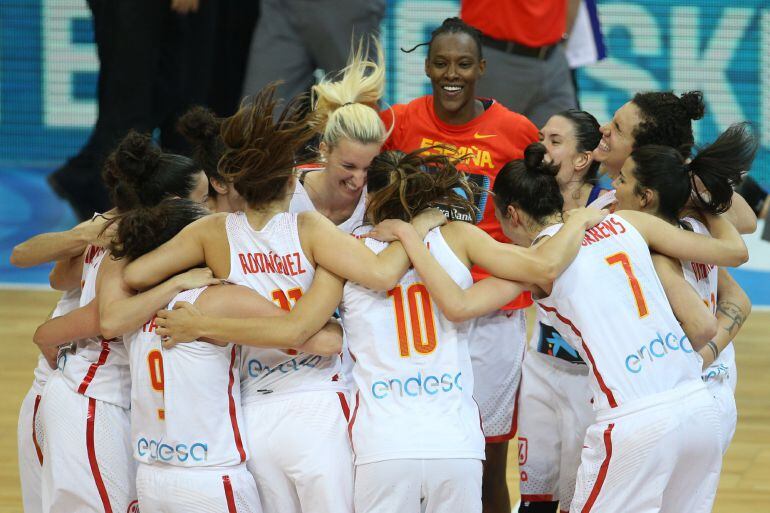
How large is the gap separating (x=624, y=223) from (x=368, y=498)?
1139 mm

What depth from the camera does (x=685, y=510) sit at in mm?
3699

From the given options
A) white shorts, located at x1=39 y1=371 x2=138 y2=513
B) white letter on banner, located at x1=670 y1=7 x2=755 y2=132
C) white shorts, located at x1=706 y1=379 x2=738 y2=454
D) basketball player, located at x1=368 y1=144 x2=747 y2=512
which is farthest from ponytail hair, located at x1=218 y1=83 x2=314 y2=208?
white letter on banner, located at x1=670 y1=7 x2=755 y2=132

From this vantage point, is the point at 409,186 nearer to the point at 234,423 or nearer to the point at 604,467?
the point at 234,423

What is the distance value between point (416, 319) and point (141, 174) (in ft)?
3.39

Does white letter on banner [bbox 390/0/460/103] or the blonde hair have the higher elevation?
the blonde hair

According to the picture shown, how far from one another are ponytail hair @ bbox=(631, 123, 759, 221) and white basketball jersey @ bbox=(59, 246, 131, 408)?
1.75m

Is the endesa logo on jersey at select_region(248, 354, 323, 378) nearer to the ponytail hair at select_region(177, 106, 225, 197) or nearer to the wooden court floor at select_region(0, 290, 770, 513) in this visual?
the ponytail hair at select_region(177, 106, 225, 197)

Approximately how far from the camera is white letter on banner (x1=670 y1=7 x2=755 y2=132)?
11.2 metres

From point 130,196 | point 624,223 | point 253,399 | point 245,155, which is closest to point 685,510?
point 624,223

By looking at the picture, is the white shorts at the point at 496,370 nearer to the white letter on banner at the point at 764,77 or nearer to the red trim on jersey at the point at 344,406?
the red trim on jersey at the point at 344,406

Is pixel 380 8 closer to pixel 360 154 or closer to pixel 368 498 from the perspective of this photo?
pixel 360 154

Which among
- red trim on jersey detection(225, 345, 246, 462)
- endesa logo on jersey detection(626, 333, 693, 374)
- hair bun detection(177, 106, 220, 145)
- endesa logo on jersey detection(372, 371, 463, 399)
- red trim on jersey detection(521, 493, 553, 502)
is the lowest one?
red trim on jersey detection(521, 493, 553, 502)

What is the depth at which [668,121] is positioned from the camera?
4.28 metres

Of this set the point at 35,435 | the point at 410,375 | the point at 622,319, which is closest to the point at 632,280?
the point at 622,319
